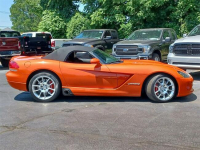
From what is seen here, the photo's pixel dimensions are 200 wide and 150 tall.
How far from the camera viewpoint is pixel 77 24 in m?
19.8

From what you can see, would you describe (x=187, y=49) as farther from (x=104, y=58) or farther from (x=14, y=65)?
(x=14, y=65)

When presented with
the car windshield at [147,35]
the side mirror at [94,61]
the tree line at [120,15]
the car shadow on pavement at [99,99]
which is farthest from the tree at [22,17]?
the side mirror at [94,61]

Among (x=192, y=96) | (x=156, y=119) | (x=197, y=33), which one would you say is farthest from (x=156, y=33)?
(x=156, y=119)

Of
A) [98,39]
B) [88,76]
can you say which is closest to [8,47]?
[98,39]

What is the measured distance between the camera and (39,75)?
6.29 m

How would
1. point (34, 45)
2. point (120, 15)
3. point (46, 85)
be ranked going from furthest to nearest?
point (120, 15)
point (34, 45)
point (46, 85)

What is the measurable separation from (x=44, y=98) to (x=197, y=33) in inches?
247

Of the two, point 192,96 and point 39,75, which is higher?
point 39,75

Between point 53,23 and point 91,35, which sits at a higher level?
point 53,23

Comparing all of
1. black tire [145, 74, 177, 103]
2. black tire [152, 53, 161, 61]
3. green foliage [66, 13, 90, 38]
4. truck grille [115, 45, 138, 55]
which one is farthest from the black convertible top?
green foliage [66, 13, 90, 38]

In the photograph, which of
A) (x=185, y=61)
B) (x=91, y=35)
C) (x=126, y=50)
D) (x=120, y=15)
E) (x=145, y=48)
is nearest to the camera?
(x=185, y=61)

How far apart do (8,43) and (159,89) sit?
9.34m

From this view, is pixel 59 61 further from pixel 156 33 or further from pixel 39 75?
pixel 156 33

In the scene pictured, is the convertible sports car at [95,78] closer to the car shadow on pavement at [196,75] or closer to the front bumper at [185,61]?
the front bumper at [185,61]
